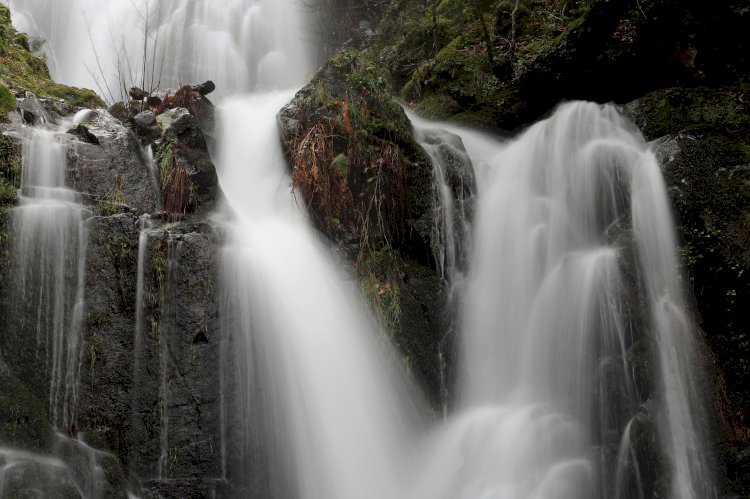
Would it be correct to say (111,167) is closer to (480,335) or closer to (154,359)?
(154,359)

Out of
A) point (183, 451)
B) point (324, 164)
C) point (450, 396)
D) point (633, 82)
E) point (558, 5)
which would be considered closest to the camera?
point (183, 451)

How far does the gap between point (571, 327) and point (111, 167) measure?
5371 mm

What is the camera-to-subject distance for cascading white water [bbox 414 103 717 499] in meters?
5.31

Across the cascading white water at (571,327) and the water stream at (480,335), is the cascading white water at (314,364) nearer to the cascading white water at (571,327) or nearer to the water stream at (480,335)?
the water stream at (480,335)

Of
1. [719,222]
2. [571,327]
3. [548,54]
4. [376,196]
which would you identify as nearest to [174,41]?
[376,196]

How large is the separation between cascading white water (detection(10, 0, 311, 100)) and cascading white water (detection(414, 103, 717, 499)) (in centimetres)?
743

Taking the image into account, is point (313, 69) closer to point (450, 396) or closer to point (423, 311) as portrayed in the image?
point (423, 311)

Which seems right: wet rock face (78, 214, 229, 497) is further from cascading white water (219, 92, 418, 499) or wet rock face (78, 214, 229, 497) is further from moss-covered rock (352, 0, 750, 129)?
moss-covered rock (352, 0, 750, 129)

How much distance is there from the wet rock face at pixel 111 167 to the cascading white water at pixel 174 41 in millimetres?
5542

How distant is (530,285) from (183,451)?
423cm

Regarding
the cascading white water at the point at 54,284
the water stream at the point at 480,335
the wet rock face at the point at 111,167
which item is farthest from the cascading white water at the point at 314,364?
the cascading white water at the point at 54,284

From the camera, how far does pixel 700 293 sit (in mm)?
5754

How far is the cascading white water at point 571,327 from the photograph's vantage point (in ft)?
17.4

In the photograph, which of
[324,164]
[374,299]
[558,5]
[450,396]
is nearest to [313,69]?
[558,5]
